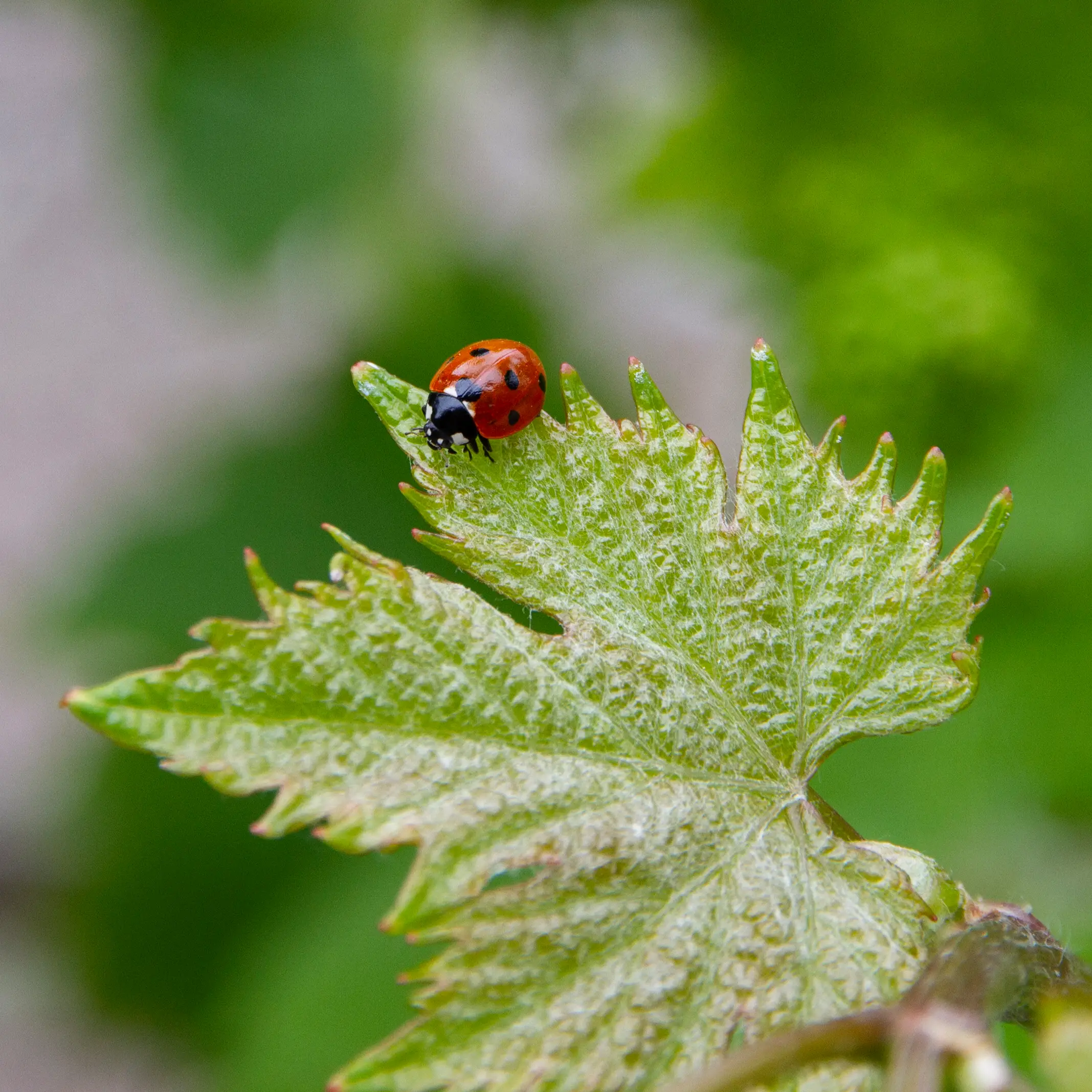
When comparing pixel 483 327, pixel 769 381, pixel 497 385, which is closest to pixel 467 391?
pixel 497 385

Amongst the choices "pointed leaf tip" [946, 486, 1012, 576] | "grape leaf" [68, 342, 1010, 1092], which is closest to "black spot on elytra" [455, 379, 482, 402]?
"grape leaf" [68, 342, 1010, 1092]

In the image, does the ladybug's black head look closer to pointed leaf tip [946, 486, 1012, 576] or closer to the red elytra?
the red elytra

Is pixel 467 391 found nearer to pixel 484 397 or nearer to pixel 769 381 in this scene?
pixel 484 397

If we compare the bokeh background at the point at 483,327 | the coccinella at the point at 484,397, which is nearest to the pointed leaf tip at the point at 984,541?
the coccinella at the point at 484,397

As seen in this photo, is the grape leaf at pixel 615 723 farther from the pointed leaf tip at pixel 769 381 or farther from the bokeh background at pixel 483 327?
the bokeh background at pixel 483 327

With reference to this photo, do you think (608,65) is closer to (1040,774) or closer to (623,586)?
(1040,774)
